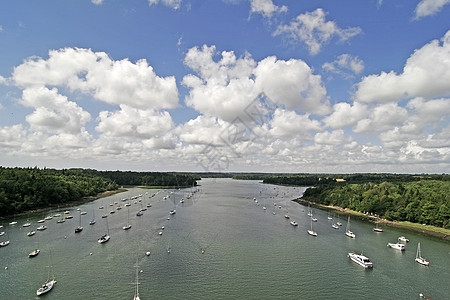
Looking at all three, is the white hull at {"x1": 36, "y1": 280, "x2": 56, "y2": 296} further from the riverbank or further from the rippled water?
the riverbank

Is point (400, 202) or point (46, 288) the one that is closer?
point (46, 288)

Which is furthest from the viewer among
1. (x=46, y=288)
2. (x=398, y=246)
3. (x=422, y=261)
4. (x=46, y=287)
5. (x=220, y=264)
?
(x=398, y=246)

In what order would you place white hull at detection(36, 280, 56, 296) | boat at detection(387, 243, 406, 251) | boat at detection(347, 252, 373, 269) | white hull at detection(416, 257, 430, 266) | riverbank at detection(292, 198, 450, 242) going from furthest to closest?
riverbank at detection(292, 198, 450, 242), boat at detection(387, 243, 406, 251), white hull at detection(416, 257, 430, 266), boat at detection(347, 252, 373, 269), white hull at detection(36, 280, 56, 296)

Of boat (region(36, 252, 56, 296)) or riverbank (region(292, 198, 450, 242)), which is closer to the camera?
Answer: boat (region(36, 252, 56, 296))

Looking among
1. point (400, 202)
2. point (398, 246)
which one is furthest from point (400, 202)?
point (398, 246)

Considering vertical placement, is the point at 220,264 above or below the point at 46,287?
below

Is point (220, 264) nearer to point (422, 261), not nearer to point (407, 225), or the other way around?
point (422, 261)

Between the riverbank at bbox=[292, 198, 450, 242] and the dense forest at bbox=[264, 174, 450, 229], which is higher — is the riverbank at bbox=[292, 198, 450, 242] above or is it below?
below

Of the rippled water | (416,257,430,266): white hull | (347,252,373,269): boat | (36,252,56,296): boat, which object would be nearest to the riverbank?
the rippled water

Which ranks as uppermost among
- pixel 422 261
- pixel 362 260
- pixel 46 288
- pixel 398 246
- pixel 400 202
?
pixel 400 202

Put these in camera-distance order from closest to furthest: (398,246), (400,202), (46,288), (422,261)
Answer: (46,288)
(422,261)
(398,246)
(400,202)

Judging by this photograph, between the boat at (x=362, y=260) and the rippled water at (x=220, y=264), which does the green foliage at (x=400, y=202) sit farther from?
the boat at (x=362, y=260)
